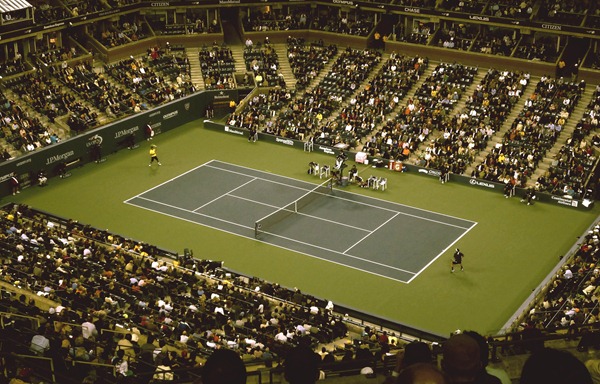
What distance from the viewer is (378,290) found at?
40.1 metres

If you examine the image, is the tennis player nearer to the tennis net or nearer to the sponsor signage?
the sponsor signage

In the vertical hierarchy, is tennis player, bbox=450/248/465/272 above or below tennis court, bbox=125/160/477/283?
above

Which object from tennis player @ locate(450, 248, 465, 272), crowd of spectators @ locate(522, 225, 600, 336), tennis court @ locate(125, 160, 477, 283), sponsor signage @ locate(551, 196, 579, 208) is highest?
crowd of spectators @ locate(522, 225, 600, 336)

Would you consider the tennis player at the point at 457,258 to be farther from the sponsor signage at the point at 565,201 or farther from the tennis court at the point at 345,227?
the sponsor signage at the point at 565,201

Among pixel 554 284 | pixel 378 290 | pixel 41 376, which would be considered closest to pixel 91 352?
pixel 41 376

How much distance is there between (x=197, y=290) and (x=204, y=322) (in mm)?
2938

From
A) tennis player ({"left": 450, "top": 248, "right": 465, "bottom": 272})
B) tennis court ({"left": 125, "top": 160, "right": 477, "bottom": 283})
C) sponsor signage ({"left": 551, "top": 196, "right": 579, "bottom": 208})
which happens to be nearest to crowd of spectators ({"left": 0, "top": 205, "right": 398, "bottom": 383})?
tennis court ({"left": 125, "top": 160, "right": 477, "bottom": 283})

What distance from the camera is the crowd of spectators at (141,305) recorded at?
2666cm

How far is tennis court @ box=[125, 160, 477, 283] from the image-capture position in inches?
1703

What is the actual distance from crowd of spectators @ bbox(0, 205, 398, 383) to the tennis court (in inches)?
233

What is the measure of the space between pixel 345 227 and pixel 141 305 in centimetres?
1645

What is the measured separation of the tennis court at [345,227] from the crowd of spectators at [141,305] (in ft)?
19.4

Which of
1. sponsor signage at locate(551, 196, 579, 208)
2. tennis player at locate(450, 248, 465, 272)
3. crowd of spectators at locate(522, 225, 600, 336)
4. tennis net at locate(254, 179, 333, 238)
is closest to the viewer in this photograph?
crowd of spectators at locate(522, 225, 600, 336)

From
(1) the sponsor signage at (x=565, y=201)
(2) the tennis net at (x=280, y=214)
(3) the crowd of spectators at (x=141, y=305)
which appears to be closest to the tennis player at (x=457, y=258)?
(3) the crowd of spectators at (x=141, y=305)
